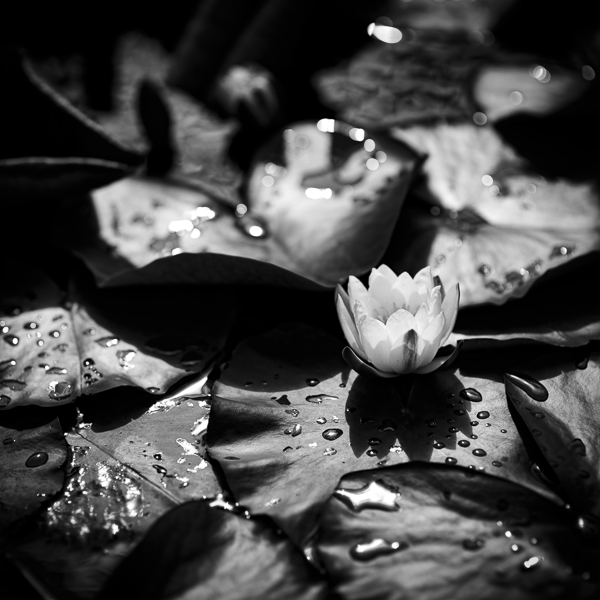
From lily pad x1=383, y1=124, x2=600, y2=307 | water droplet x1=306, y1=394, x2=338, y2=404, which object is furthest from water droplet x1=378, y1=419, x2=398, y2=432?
lily pad x1=383, y1=124, x2=600, y2=307

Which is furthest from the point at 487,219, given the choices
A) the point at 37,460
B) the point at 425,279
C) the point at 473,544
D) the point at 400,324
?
the point at 37,460

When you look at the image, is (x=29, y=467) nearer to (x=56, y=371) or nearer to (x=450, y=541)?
(x=56, y=371)

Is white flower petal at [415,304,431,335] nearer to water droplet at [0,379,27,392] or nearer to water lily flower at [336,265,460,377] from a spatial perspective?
water lily flower at [336,265,460,377]

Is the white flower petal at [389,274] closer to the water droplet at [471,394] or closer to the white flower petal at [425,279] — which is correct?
the white flower petal at [425,279]

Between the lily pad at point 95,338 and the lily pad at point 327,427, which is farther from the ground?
the lily pad at point 327,427

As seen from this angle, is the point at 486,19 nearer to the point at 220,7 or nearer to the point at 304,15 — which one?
the point at 304,15

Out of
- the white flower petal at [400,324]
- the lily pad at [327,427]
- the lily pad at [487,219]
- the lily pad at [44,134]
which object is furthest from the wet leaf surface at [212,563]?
the lily pad at [44,134]
